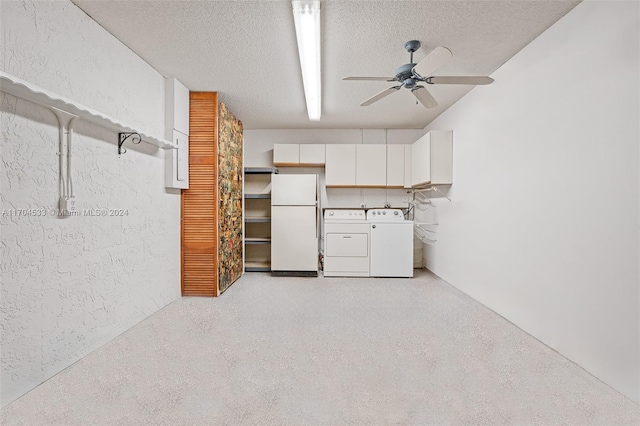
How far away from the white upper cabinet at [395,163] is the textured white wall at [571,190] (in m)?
1.71

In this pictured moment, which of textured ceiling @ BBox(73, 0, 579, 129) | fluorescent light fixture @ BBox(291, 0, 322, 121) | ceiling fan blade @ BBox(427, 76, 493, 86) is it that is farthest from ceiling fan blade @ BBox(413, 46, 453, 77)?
fluorescent light fixture @ BBox(291, 0, 322, 121)

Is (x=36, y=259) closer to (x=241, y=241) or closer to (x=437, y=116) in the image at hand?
(x=241, y=241)

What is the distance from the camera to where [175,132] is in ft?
10.2

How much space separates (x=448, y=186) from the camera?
4012 millimetres

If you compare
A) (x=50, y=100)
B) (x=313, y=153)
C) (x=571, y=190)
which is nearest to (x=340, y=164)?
(x=313, y=153)

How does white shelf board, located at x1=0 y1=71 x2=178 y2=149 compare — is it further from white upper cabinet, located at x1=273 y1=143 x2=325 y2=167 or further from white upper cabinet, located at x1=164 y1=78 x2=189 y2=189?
white upper cabinet, located at x1=273 y1=143 x2=325 y2=167

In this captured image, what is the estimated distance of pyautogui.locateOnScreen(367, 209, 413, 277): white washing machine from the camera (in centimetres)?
432

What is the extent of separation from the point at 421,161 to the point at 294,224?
2.01 m

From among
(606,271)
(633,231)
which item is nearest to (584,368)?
(606,271)

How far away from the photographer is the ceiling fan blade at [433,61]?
196 centimetres

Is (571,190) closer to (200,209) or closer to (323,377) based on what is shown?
(323,377)

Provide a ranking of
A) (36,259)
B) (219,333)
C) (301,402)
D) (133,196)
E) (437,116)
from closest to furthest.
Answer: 1. (301,402)
2. (36,259)
3. (219,333)
4. (133,196)
5. (437,116)

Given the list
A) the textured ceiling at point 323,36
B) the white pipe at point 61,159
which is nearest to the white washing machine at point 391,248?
the textured ceiling at point 323,36

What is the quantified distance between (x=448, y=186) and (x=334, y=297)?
2.08m
